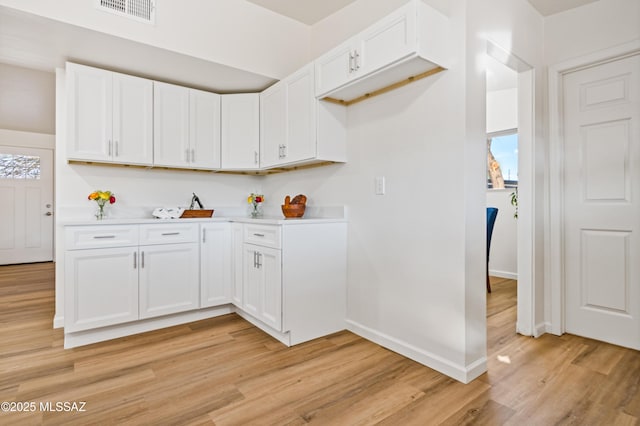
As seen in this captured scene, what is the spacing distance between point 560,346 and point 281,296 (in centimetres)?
208

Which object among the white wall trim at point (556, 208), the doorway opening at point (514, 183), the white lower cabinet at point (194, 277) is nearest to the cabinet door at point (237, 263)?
the white lower cabinet at point (194, 277)

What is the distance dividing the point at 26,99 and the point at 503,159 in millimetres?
6869

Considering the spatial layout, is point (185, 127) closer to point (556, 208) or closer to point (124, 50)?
point (124, 50)

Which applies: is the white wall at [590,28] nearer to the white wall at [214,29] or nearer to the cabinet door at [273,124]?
the white wall at [214,29]

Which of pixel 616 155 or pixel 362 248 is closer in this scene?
pixel 616 155

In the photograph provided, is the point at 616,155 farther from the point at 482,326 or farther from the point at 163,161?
the point at 163,161

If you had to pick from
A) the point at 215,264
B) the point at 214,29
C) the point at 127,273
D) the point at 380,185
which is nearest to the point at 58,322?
the point at 127,273

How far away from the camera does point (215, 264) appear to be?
10.2 feet

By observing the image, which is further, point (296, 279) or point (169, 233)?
point (169, 233)

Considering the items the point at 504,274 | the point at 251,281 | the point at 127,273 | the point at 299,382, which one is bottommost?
the point at 299,382

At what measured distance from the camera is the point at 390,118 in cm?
240

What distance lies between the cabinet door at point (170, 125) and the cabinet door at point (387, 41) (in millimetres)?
1770

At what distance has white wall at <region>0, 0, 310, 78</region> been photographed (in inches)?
88.5

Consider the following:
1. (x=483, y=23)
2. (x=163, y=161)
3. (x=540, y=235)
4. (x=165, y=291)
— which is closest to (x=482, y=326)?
(x=540, y=235)
